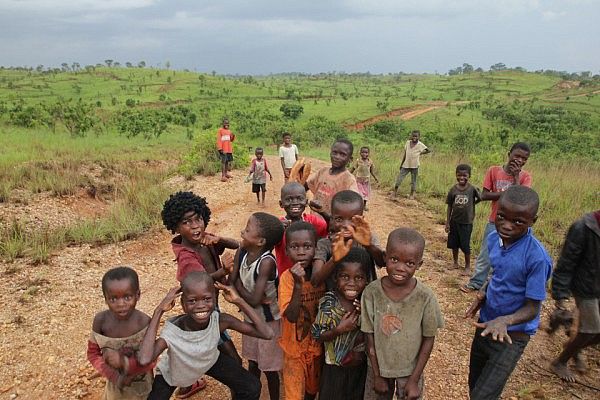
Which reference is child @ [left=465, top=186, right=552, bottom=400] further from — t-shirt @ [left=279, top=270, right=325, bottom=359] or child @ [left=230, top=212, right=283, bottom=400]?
child @ [left=230, top=212, right=283, bottom=400]

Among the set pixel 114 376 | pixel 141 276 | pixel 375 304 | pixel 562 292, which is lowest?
pixel 141 276

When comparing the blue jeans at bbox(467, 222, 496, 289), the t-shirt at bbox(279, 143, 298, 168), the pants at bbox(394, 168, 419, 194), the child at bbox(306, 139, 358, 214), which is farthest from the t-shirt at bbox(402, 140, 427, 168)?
the child at bbox(306, 139, 358, 214)

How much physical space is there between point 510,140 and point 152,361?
21.1 m

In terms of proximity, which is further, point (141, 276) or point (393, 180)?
point (393, 180)

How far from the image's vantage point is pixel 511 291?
2182mm

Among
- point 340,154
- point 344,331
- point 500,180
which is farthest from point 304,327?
point 500,180

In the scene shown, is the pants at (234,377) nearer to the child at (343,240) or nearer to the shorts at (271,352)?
the shorts at (271,352)

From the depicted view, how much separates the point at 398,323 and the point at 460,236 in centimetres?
311

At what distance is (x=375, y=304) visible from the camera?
2.10m

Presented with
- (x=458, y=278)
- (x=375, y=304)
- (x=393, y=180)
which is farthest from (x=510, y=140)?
(x=375, y=304)

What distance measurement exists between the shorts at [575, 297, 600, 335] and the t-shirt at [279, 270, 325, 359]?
1782 mm

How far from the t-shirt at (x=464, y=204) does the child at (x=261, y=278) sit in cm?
292

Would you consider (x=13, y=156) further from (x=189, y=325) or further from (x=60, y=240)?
(x=189, y=325)

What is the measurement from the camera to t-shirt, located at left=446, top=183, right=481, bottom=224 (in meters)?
4.70
